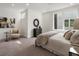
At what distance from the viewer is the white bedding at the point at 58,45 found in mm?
2430

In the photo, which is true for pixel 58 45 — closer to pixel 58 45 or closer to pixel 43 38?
pixel 58 45

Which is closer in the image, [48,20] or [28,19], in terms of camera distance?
[48,20]

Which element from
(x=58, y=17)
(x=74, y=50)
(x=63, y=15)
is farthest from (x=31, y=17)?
(x=74, y=50)

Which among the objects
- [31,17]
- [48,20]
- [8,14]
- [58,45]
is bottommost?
[58,45]

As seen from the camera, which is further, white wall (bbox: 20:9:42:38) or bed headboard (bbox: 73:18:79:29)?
bed headboard (bbox: 73:18:79:29)

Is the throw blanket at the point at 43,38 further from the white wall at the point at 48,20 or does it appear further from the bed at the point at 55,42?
the white wall at the point at 48,20

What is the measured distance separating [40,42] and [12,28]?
1.07m

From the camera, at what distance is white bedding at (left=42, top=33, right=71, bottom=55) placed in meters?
2.43

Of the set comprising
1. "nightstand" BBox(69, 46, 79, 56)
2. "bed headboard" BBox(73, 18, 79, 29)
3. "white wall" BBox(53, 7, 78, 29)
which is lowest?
"nightstand" BBox(69, 46, 79, 56)

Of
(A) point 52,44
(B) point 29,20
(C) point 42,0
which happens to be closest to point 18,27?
(B) point 29,20

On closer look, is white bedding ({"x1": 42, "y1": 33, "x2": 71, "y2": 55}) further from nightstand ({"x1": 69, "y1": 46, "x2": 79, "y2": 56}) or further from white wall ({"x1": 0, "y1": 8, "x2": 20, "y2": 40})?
white wall ({"x1": 0, "y1": 8, "x2": 20, "y2": 40})

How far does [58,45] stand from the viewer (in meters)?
2.74

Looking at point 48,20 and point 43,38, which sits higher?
point 48,20

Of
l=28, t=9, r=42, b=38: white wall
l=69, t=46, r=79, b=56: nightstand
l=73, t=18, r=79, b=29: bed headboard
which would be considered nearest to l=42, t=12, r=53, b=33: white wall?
l=28, t=9, r=42, b=38: white wall
